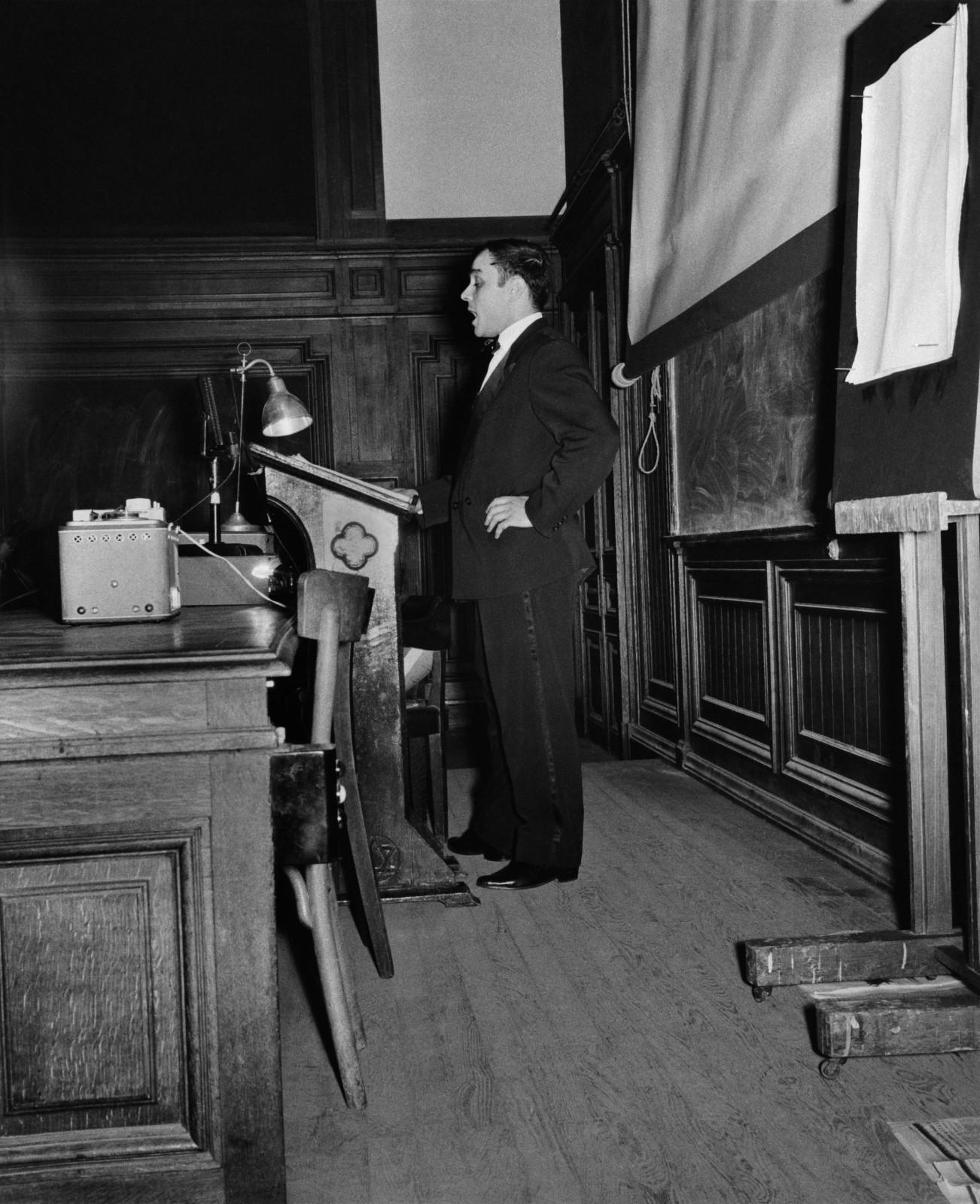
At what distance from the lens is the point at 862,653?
2.95 metres

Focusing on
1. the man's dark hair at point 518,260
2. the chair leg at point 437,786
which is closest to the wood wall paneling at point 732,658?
the chair leg at point 437,786

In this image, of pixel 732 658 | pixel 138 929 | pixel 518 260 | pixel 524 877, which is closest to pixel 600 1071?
pixel 138 929

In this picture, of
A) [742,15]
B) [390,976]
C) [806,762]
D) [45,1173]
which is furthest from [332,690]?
[742,15]

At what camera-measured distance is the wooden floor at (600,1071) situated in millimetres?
1458

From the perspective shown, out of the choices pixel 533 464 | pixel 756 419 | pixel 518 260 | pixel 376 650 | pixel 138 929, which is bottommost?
pixel 138 929

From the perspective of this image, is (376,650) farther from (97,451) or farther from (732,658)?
(97,451)

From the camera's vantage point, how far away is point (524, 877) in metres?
2.82

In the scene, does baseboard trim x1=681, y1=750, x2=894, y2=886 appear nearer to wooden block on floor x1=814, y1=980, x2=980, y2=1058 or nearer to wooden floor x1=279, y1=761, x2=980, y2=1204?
wooden floor x1=279, y1=761, x2=980, y2=1204

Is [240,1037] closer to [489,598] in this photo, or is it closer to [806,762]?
[489,598]

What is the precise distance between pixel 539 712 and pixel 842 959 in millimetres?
998

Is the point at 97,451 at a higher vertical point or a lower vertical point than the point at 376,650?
higher

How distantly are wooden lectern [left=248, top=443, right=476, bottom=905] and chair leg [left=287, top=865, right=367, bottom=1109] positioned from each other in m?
0.93

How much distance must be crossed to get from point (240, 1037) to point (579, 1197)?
48cm

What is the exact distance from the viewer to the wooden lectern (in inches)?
100
